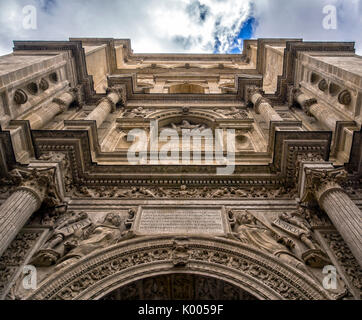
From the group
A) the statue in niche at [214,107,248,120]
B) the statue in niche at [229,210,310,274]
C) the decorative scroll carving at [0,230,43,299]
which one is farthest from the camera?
the statue in niche at [214,107,248,120]

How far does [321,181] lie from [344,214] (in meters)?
1.24

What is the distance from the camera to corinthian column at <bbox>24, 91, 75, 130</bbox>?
12523mm

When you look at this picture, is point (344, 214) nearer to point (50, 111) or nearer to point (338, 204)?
point (338, 204)

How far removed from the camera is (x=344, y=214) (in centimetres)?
704

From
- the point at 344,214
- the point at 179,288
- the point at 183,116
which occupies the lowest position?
the point at 179,288

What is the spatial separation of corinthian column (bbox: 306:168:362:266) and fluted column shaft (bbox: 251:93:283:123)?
5691 millimetres

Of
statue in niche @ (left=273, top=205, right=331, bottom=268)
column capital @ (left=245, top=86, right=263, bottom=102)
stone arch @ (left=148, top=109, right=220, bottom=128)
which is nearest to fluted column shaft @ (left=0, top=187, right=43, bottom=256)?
statue in niche @ (left=273, top=205, right=331, bottom=268)

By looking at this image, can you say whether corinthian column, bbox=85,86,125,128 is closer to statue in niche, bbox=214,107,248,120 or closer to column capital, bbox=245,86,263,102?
statue in niche, bbox=214,107,248,120

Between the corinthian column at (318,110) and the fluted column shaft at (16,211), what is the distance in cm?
1020

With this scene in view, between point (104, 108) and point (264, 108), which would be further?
point (104, 108)

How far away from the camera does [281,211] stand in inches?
350

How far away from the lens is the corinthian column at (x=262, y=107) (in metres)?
14.2

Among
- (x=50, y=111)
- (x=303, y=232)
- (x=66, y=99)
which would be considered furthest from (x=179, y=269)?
(x=66, y=99)

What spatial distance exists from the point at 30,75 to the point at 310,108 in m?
12.0
